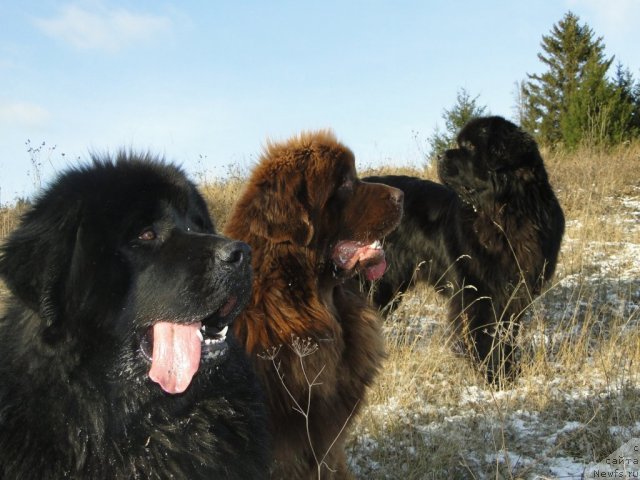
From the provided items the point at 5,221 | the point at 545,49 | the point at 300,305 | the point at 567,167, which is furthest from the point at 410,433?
the point at 545,49

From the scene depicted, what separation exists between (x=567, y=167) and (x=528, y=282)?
6.34 meters

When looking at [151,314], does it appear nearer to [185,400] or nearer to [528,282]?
[185,400]

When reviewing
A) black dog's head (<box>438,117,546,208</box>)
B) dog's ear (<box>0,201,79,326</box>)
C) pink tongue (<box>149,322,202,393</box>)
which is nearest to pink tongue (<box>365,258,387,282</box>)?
pink tongue (<box>149,322,202,393</box>)

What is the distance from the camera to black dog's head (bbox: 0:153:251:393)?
1862 millimetres

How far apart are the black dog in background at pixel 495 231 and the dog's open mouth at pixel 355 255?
6.22ft

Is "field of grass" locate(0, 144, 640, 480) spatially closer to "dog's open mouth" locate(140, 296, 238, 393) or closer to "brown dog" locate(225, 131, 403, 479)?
"brown dog" locate(225, 131, 403, 479)

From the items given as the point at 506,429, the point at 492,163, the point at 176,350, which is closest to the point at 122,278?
the point at 176,350

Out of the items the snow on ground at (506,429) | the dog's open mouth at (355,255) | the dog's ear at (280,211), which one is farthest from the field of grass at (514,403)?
the dog's ear at (280,211)

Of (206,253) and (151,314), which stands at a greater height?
(206,253)

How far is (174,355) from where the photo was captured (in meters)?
2.00

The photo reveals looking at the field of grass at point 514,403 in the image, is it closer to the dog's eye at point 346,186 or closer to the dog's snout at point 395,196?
the dog's snout at point 395,196

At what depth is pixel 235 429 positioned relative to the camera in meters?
2.15

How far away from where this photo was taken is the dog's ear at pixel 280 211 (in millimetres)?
2871

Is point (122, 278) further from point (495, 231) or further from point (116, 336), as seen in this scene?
point (495, 231)
